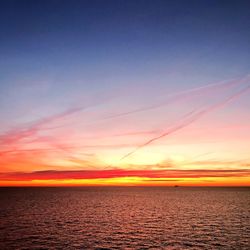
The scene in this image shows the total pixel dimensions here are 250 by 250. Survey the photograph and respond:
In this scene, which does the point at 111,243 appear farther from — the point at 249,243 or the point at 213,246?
the point at 249,243

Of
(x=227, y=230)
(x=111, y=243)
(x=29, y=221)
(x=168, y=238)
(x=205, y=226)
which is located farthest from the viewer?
(x=29, y=221)

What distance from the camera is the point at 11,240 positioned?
5491 centimetres

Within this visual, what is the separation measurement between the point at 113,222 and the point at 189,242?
3048cm

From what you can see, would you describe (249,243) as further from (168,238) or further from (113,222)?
(113,222)

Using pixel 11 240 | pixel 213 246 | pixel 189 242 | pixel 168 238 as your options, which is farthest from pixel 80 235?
pixel 213 246

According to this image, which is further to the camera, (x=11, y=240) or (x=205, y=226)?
(x=205, y=226)

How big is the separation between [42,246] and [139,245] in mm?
16714

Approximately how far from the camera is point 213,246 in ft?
168

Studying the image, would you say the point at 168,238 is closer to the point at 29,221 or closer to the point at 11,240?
the point at 11,240

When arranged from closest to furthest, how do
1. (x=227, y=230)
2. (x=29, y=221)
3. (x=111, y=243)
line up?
(x=111, y=243) → (x=227, y=230) → (x=29, y=221)

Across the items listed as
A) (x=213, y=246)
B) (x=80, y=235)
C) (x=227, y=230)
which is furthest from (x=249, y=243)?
(x=80, y=235)

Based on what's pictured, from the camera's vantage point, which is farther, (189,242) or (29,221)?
(29,221)

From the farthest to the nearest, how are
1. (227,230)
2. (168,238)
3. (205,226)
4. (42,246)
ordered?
1. (205,226)
2. (227,230)
3. (168,238)
4. (42,246)

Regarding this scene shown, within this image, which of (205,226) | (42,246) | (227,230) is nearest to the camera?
(42,246)
